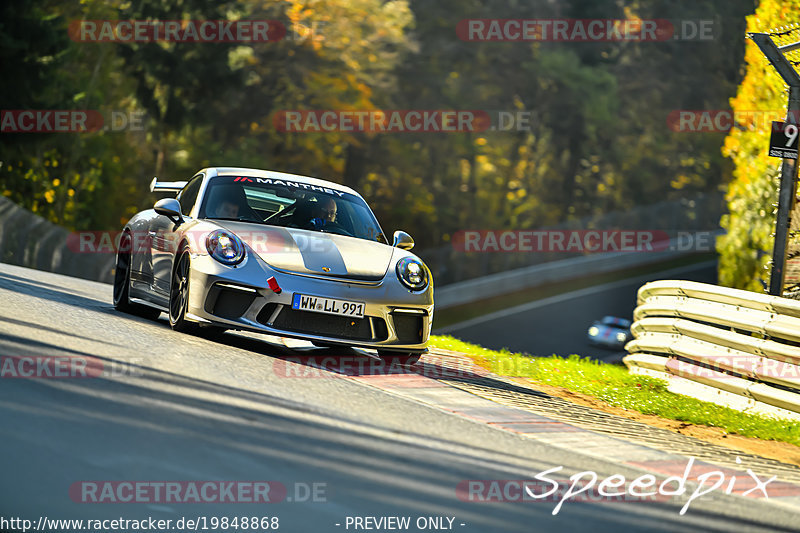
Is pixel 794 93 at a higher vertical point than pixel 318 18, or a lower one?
lower

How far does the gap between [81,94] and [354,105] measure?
16123 mm

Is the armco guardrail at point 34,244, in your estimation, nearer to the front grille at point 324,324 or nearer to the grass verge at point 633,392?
the grass verge at point 633,392

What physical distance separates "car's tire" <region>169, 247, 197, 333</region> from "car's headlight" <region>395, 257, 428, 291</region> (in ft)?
5.87

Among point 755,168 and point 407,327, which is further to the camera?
point 755,168

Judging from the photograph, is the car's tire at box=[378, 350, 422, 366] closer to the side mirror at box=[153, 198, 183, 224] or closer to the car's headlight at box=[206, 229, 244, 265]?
the car's headlight at box=[206, 229, 244, 265]

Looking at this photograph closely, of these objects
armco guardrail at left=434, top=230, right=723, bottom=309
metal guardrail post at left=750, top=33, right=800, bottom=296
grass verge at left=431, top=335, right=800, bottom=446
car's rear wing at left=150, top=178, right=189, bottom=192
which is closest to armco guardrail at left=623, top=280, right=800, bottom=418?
grass verge at left=431, top=335, right=800, bottom=446

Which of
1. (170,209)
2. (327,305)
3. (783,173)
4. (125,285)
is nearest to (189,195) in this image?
(170,209)

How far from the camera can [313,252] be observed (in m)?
8.61

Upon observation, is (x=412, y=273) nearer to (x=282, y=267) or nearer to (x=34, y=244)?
(x=282, y=267)

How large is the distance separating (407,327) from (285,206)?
5.83ft

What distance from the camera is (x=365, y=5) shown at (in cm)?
4619

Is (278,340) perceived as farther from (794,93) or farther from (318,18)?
(318,18)

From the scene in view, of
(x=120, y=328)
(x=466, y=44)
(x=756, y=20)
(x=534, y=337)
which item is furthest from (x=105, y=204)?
(x=120, y=328)

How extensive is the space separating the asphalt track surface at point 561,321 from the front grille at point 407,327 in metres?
22.3
